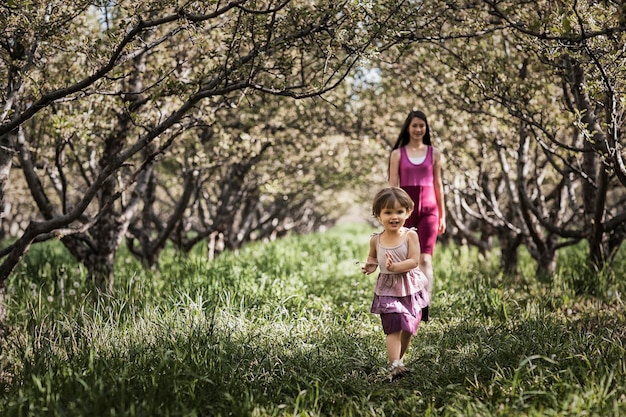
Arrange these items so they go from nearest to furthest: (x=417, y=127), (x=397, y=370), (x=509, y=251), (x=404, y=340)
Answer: (x=397, y=370)
(x=404, y=340)
(x=417, y=127)
(x=509, y=251)

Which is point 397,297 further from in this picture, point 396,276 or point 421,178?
point 421,178

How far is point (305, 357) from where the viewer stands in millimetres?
4230

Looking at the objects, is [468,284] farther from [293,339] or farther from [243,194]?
[243,194]

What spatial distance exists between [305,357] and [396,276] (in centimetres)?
93

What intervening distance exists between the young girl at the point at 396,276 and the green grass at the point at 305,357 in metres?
0.29

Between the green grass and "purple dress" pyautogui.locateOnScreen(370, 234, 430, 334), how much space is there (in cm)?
37

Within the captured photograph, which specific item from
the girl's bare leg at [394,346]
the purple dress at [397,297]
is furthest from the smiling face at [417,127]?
the girl's bare leg at [394,346]

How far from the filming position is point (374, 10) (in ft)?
14.9

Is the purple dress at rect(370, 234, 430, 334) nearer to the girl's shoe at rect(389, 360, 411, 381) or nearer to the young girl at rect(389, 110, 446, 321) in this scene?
the girl's shoe at rect(389, 360, 411, 381)

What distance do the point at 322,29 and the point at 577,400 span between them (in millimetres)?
3280

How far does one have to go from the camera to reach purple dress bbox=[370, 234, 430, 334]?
402 centimetres

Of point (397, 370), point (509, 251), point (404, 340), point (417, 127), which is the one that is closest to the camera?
point (397, 370)

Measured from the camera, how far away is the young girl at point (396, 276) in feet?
13.1

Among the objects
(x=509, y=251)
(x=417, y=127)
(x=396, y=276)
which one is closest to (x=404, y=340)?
(x=396, y=276)
